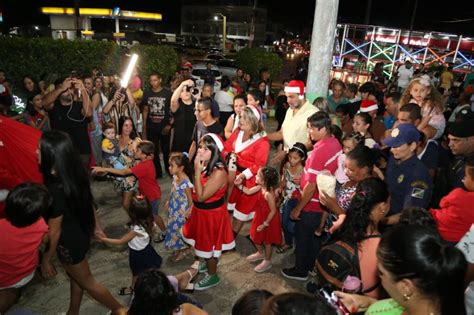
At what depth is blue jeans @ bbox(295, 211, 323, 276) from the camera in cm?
393

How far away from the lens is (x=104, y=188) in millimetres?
6371

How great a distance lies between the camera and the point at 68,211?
9.80 ft

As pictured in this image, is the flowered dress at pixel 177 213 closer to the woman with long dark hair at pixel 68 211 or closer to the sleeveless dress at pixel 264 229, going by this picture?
the sleeveless dress at pixel 264 229

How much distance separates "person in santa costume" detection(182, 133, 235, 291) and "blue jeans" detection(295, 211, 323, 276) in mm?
801

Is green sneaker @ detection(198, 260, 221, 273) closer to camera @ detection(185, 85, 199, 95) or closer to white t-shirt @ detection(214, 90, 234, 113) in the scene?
camera @ detection(185, 85, 199, 95)

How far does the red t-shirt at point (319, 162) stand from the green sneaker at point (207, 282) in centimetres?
136

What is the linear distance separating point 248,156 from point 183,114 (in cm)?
224

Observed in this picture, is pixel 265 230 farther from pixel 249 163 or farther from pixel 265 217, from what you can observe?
pixel 249 163

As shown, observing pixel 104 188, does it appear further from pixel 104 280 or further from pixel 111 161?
pixel 104 280

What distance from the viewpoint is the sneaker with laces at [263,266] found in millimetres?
4383

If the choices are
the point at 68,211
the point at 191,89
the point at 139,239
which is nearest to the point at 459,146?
the point at 139,239

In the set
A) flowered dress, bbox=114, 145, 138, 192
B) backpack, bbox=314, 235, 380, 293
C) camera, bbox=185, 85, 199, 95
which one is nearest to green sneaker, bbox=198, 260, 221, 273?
flowered dress, bbox=114, 145, 138, 192

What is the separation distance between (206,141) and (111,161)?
86.0 inches

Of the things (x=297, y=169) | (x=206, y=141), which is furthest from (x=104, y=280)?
(x=297, y=169)
